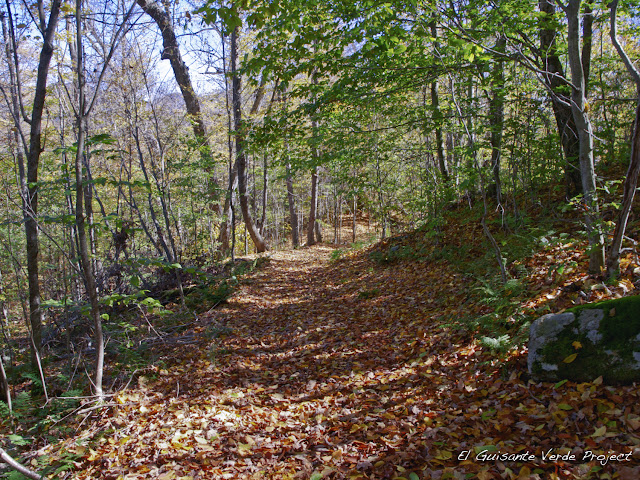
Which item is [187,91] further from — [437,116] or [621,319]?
[621,319]

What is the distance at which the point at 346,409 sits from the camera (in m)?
3.73

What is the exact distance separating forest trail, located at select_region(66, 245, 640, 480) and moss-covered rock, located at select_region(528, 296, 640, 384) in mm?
145

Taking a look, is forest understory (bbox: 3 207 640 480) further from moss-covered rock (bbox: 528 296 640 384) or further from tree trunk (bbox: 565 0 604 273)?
tree trunk (bbox: 565 0 604 273)

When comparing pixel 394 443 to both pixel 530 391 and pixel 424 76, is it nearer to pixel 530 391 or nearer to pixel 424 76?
pixel 530 391

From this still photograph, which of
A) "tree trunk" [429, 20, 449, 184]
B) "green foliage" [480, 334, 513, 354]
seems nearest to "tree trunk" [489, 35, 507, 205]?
"tree trunk" [429, 20, 449, 184]

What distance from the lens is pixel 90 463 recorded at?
318cm

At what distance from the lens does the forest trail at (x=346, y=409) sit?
2.73 meters

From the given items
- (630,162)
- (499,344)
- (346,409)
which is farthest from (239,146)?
(630,162)

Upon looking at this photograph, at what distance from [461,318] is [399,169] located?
13.6m

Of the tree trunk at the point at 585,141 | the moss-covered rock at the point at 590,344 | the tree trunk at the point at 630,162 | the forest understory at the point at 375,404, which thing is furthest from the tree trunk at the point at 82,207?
the tree trunk at the point at 630,162

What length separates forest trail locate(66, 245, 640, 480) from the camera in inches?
107

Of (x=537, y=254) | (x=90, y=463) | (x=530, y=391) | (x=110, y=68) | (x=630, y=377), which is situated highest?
(x=110, y=68)

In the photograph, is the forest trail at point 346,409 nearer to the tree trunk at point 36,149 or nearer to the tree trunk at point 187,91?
the tree trunk at point 36,149

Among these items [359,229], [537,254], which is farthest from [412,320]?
[359,229]
